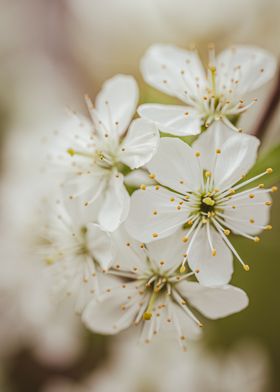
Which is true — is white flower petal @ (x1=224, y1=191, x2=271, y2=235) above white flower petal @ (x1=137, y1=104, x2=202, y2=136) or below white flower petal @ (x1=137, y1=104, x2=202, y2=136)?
below

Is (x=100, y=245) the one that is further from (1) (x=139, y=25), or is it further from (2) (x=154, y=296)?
(1) (x=139, y=25)

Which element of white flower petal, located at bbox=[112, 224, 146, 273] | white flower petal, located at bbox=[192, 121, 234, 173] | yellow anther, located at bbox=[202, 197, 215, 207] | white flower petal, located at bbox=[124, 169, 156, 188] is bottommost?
white flower petal, located at bbox=[112, 224, 146, 273]

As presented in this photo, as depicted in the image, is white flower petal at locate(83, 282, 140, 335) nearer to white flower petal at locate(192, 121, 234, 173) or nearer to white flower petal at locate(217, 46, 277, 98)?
white flower petal at locate(192, 121, 234, 173)

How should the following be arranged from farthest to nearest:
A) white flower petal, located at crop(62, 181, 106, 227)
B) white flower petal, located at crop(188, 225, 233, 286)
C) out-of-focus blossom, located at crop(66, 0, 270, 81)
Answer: out-of-focus blossom, located at crop(66, 0, 270, 81) → white flower petal, located at crop(62, 181, 106, 227) → white flower petal, located at crop(188, 225, 233, 286)

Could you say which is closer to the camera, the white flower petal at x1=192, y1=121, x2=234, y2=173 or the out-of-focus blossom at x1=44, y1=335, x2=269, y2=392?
the white flower petal at x1=192, y1=121, x2=234, y2=173

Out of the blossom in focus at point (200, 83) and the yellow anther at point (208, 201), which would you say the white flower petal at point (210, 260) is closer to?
the yellow anther at point (208, 201)

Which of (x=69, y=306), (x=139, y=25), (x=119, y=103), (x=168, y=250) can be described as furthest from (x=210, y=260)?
(x=139, y=25)

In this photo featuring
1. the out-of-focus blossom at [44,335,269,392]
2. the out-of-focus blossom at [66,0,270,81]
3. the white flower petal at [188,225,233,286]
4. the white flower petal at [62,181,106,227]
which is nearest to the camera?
the white flower petal at [188,225,233,286]

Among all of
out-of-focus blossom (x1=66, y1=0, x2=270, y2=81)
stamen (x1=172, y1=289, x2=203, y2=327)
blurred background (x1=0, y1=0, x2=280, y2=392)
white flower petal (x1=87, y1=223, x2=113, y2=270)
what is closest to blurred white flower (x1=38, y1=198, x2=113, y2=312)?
white flower petal (x1=87, y1=223, x2=113, y2=270)
